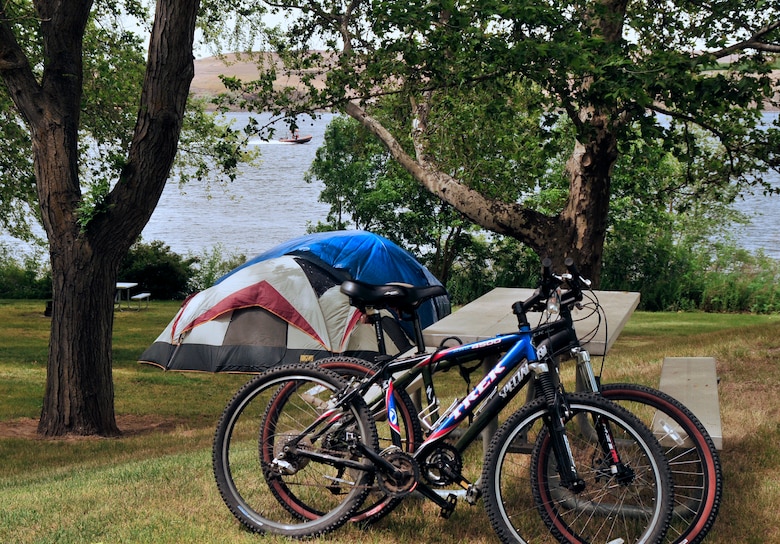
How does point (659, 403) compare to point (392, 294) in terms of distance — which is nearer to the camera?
point (659, 403)

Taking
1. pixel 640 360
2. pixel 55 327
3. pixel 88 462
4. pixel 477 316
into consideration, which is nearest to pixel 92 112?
pixel 55 327

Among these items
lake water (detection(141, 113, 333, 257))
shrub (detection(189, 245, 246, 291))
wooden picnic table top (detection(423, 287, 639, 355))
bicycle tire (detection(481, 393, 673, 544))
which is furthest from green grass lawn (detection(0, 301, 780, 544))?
lake water (detection(141, 113, 333, 257))

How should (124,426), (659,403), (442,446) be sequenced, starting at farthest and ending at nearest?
(124,426) < (442,446) < (659,403)

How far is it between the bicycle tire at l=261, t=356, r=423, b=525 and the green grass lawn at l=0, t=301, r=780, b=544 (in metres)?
0.12

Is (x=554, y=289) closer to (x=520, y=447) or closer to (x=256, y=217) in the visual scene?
(x=520, y=447)

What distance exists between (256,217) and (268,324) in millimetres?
44946

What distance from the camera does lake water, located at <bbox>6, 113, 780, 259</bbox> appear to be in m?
45.0

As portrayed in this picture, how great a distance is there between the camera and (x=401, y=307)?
369 centimetres

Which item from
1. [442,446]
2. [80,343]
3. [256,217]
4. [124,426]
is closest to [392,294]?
[442,446]

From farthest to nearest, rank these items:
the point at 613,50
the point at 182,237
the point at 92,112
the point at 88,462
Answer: the point at 182,237, the point at 92,112, the point at 613,50, the point at 88,462

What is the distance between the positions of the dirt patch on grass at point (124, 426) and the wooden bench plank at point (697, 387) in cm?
592

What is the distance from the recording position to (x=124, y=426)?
10.2 metres

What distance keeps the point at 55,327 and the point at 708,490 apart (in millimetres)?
7467

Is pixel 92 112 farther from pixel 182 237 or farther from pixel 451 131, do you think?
pixel 182 237
